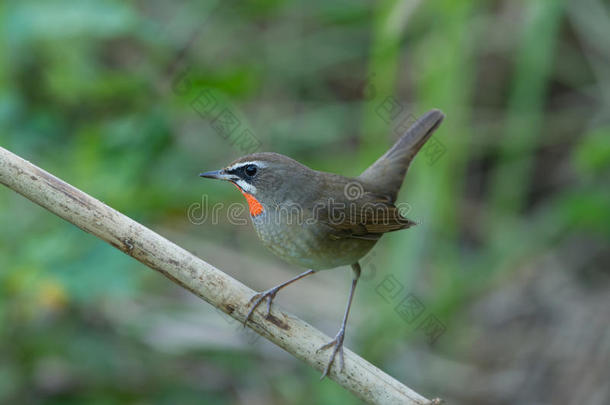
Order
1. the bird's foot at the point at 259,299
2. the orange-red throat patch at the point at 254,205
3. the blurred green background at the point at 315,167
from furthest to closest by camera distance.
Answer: the blurred green background at the point at 315,167, the orange-red throat patch at the point at 254,205, the bird's foot at the point at 259,299

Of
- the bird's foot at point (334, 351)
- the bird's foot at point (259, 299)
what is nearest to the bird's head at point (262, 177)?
the bird's foot at point (259, 299)

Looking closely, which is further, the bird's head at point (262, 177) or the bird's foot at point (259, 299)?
the bird's head at point (262, 177)

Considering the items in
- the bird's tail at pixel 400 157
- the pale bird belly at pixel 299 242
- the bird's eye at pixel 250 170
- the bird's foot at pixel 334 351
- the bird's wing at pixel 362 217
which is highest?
the bird's tail at pixel 400 157

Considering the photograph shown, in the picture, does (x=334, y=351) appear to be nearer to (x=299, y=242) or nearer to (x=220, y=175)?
(x=299, y=242)

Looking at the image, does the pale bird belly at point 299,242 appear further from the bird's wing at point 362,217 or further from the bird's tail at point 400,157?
the bird's tail at point 400,157

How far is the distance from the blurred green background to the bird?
0.93 meters

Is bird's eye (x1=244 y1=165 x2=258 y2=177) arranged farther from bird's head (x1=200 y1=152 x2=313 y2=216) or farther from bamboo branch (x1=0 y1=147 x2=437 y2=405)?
bamboo branch (x1=0 y1=147 x2=437 y2=405)

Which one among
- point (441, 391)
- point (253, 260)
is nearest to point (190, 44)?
point (253, 260)

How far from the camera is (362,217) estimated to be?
4.30 m

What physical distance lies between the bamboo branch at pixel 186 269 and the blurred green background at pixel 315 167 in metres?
1.36

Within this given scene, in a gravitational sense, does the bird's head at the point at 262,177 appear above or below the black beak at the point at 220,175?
above

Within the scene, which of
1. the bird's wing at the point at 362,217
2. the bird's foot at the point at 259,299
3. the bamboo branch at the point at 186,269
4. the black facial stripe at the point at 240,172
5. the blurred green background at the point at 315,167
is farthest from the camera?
the blurred green background at the point at 315,167

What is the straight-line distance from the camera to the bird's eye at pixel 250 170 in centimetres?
380

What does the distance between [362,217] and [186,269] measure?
155 cm
